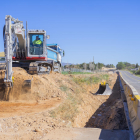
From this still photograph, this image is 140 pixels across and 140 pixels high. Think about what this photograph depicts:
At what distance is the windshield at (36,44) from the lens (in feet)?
40.9

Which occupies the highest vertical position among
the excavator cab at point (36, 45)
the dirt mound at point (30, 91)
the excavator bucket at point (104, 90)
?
the excavator cab at point (36, 45)

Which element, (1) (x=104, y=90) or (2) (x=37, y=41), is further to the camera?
(1) (x=104, y=90)

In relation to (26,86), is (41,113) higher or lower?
lower

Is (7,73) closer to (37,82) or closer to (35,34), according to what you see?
(37,82)

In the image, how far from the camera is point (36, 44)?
1251 cm

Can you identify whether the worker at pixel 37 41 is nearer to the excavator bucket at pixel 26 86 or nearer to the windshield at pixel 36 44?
the windshield at pixel 36 44

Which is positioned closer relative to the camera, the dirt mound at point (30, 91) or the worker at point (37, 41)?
the dirt mound at point (30, 91)

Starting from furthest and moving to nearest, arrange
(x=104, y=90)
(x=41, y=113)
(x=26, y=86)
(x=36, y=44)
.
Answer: (x=104, y=90)
(x=36, y=44)
(x=26, y=86)
(x=41, y=113)

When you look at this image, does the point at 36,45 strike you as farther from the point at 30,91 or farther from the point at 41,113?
the point at 41,113

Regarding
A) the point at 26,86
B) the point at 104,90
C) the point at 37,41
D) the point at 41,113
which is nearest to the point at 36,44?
the point at 37,41

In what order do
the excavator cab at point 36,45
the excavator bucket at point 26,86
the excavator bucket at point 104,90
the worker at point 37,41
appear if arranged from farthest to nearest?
the excavator bucket at point 104,90 < the worker at point 37,41 < the excavator cab at point 36,45 < the excavator bucket at point 26,86

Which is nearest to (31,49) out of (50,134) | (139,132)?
(50,134)

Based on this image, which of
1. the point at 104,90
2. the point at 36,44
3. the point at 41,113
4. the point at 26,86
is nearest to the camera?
the point at 41,113

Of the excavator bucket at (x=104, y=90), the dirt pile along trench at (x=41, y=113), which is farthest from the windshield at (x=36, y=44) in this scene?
the excavator bucket at (x=104, y=90)
